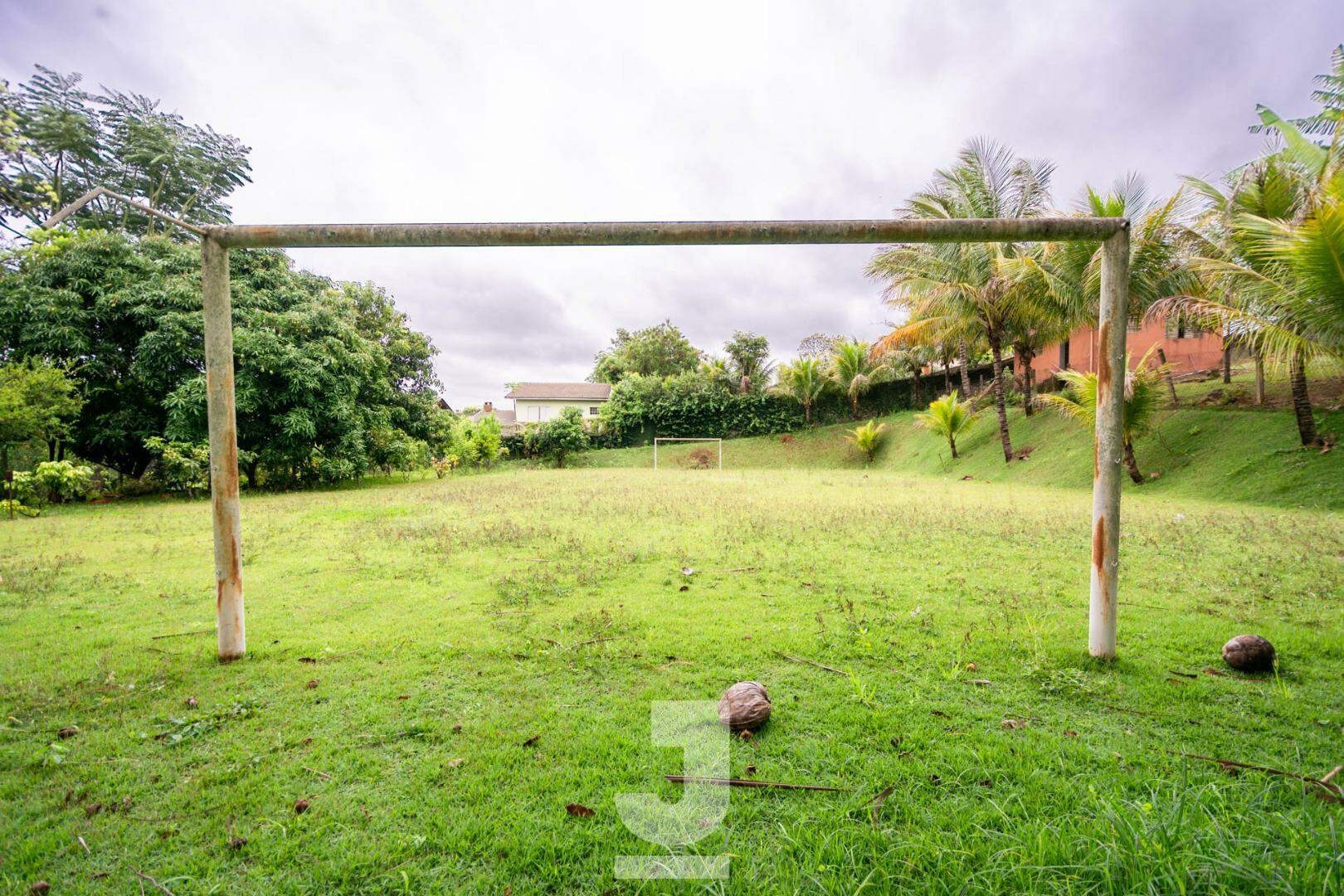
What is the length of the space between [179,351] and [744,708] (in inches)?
570

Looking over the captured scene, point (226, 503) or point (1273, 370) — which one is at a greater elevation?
point (1273, 370)

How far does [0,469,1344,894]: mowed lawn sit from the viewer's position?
1.60m

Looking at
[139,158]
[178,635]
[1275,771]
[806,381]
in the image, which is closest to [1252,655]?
[1275,771]

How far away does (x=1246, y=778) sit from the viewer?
1.92m

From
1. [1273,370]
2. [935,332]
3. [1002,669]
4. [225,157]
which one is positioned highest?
[225,157]

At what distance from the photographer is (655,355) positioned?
1581 inches

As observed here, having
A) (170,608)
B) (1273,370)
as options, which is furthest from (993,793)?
(1273,370)

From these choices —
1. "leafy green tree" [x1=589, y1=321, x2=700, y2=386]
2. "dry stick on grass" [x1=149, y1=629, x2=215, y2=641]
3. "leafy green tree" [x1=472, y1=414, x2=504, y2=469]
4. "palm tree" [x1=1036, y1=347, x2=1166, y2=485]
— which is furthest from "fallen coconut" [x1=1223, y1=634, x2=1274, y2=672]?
"leafy green tree" [x1=589, y1=321, x2=700, y2=386]

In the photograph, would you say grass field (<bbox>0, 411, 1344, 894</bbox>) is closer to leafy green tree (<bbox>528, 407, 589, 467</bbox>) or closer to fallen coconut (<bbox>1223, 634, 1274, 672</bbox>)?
fallen coconut (<bbox>1223, 634, 1274, 672</bbox>)

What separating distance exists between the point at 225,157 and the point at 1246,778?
88.2 feet

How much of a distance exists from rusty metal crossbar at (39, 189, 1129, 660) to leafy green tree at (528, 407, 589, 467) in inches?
760

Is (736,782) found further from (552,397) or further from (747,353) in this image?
(552,397)

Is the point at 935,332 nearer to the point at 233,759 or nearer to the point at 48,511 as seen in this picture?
the point at 233,759

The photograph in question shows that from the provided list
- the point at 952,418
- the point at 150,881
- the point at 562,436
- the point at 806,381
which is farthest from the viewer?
the point at 806,381
